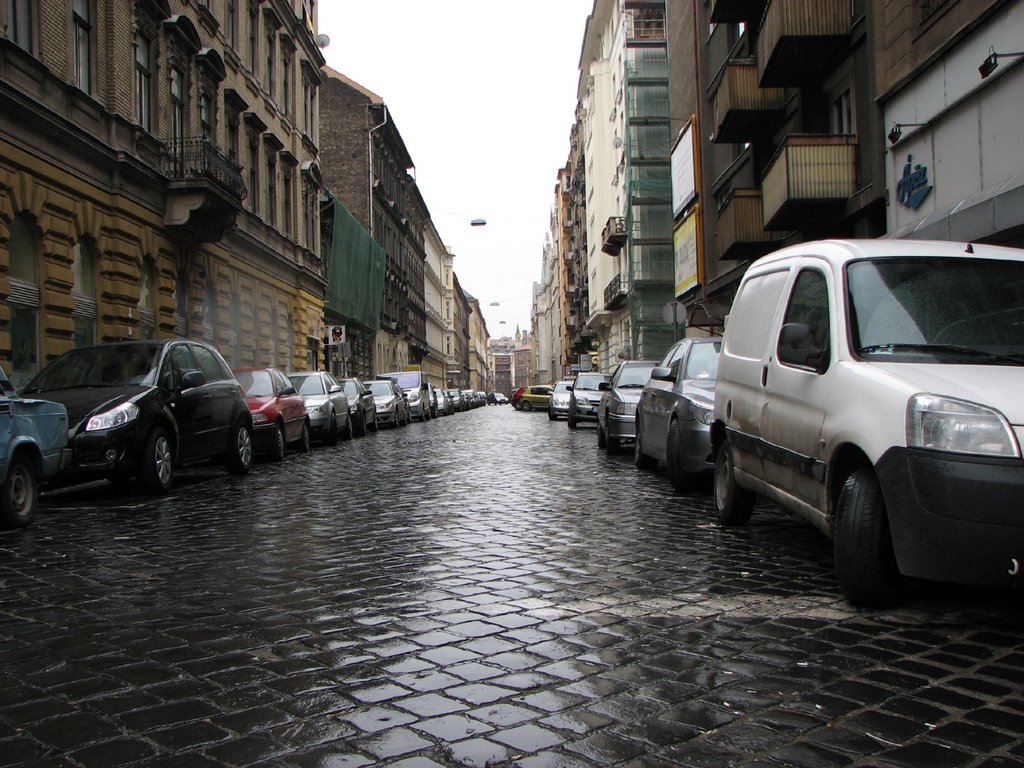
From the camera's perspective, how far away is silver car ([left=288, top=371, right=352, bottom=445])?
1895 centimetres

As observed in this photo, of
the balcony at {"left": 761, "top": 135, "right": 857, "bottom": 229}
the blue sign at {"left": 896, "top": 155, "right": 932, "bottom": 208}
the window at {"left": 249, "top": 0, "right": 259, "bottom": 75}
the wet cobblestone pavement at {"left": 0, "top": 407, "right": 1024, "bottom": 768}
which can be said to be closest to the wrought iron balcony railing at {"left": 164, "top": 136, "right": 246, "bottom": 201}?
the window at {"left": 249, "top": 0, "right": 259, "bottom": 75}

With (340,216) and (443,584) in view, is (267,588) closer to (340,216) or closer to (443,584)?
(443,584)

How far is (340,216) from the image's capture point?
38719mm

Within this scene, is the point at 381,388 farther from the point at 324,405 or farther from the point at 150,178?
the point at 150,178

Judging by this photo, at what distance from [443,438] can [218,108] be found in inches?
441

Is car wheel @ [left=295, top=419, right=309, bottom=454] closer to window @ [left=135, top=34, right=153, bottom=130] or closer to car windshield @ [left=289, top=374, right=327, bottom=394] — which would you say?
car windshield @ [left=289, top=374, right=327, bottom=394]

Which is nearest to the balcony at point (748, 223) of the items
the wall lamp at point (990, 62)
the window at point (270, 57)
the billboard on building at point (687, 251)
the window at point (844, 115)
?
the window at point (844, 115)

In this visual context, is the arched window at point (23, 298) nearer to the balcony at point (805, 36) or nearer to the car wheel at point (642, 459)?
the car wheel at point (642, 459)

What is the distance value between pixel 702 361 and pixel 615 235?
132 feet

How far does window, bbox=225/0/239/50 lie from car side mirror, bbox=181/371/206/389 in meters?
19.0

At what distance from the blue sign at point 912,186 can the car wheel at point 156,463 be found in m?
10.8

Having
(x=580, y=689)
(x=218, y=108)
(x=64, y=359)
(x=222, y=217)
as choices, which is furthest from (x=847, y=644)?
(x=218, y=108)

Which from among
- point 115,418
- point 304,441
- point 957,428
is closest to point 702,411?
point 957,428

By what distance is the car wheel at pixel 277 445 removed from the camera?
1502 cm
